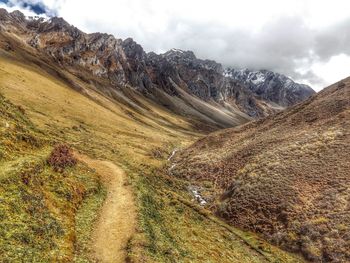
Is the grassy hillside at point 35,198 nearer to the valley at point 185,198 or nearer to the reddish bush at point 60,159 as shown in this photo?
the valley at point 185,198

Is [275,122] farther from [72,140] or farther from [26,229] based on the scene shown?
[26,229]

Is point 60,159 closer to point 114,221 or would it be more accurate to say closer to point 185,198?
point 114,221

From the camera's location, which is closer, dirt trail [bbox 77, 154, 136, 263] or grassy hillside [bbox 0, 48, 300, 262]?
grassy hillside [bbox 0, 48, 300, 262]

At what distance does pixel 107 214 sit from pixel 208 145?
161 feet

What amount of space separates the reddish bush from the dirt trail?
4.24 meters

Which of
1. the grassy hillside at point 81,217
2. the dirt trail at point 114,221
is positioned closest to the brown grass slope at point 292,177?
the grassy hillside at point 81,217

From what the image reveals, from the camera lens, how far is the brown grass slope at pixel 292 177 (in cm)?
3878

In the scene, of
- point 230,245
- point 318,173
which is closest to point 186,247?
point 230,245

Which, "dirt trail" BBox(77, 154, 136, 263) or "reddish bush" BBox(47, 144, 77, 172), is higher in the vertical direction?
"reddish bush" BBox(47, 144, 77, 172)

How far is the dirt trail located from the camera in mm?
26125

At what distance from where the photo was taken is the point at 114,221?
3142cm

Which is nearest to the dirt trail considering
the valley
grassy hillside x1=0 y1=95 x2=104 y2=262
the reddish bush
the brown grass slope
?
the valley

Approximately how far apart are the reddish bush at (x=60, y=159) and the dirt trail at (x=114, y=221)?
13.9ft

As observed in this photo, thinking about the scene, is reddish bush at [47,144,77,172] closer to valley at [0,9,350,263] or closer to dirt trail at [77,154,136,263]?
valley at [0,9,350,263]
